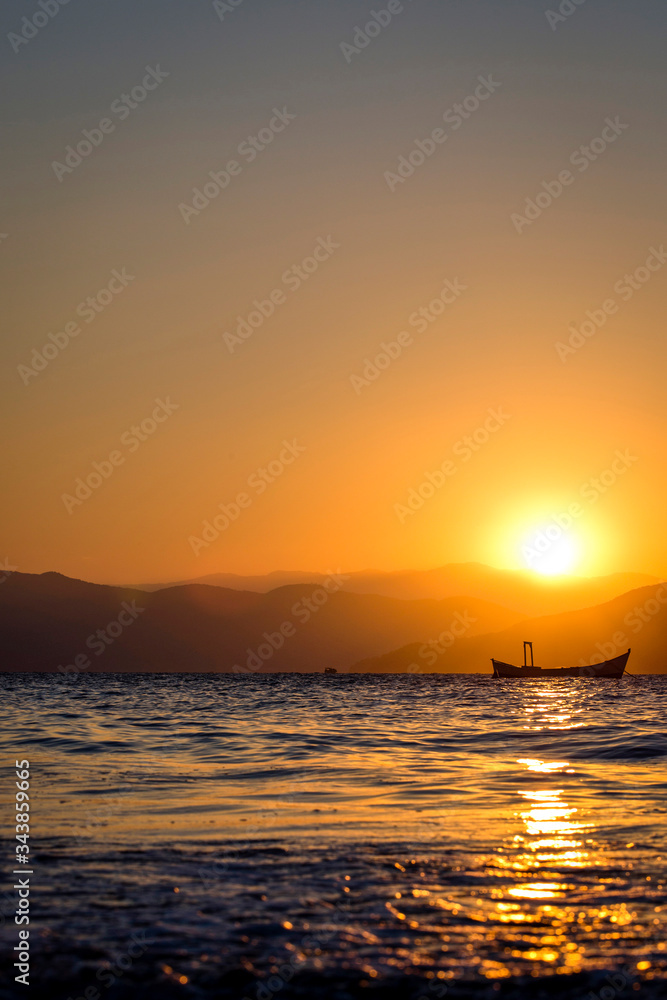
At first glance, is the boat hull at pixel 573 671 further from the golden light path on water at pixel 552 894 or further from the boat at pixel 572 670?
the golden light path on water at pixel 552 894

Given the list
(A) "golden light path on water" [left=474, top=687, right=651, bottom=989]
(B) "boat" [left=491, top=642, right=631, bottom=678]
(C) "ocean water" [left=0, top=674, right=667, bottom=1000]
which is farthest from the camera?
(B) "boat" [left=491, top=642, right=631, bottom=678]

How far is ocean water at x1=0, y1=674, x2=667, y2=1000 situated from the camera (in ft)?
22.8

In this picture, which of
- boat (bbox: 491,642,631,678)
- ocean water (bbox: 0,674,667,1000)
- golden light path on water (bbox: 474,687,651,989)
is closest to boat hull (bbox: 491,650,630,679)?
boat (bbox: 491,642,631,678)

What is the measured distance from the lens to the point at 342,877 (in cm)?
1002

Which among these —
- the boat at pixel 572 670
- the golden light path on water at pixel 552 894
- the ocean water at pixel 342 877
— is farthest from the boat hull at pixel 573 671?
the golden light path on water at pixel 552 894

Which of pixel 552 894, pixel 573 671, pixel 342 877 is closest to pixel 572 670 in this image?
pixel 573 671

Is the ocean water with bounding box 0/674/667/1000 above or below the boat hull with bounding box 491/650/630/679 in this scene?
above

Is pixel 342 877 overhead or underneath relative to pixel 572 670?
overhead

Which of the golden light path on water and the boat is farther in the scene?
the boat

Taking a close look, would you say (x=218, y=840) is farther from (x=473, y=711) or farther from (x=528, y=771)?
(x=473, y=711)

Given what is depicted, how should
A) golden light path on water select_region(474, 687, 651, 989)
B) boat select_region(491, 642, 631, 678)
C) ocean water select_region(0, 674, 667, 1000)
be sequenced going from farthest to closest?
boat select_region(491, 642, 631, 678)
golden light path on water select_region(474, 687, 651, 989)
ocean water select_region(0, 674, 667, 1000)

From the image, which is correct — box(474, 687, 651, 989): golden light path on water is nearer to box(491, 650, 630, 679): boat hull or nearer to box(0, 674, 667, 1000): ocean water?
box(0, 674, 667, 1000): ocean water

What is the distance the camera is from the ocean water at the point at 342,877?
6961 millimetres

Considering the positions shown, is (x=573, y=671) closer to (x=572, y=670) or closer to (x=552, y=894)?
(x=572, y=670)
